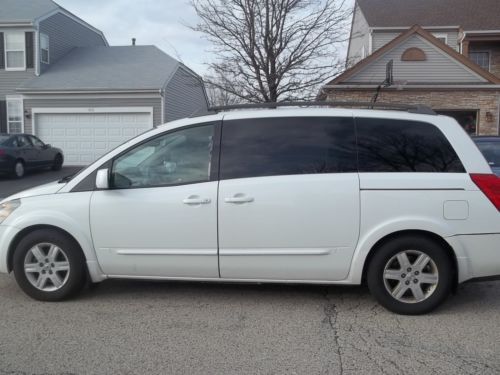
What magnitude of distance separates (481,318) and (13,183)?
13970 millimetres

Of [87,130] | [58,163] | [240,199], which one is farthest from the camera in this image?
[87,130]

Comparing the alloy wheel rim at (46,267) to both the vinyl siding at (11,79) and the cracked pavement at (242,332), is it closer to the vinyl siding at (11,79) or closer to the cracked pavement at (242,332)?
the cracked pavement at (242,332)

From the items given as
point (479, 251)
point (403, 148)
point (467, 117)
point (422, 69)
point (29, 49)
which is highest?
point (29, 49)

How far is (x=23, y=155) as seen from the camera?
16.2 meters

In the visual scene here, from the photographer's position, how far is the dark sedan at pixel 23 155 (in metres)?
15.6

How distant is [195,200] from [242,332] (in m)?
1.25

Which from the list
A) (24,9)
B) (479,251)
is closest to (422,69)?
(479,251)

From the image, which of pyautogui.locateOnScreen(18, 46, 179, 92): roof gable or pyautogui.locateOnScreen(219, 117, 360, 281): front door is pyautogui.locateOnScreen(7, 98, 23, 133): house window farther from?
pyautogui.locateOnScreen(219, 117, 360, 281): front door

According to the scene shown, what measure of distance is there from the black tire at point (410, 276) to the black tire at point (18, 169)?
1398 cm

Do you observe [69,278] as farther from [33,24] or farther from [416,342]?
[33,24]

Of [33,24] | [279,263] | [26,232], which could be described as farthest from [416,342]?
[33,24]

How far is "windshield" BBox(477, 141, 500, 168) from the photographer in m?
8.05

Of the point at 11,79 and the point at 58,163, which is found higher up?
the point at 11,79

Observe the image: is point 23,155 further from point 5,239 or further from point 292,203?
point 292,203
